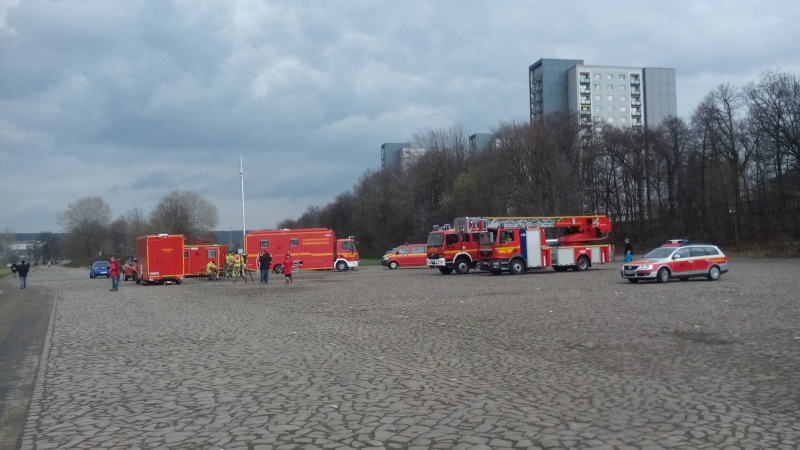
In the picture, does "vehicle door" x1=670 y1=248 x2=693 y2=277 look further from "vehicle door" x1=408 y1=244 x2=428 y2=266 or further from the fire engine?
"vehicle door" x1=408 y1=244 x2=428 y2=266

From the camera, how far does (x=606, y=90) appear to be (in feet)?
367

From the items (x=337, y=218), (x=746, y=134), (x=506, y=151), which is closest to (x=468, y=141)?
(x=506, y=151)

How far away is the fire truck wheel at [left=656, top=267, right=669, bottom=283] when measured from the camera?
2733 centimetres

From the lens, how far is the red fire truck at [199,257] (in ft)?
150

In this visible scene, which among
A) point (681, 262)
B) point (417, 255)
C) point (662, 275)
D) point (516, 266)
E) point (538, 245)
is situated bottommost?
point (662, 275)

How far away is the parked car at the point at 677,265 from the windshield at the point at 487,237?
11.7 metres

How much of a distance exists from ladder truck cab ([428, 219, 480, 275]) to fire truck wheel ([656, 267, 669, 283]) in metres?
14.1

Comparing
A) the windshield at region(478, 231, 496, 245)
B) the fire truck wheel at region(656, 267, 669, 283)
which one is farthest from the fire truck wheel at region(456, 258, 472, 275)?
the fire truck wheel at region(656, 267, 669, 283)

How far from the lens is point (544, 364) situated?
417 inches

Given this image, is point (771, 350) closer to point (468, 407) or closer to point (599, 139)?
point (468, 407)

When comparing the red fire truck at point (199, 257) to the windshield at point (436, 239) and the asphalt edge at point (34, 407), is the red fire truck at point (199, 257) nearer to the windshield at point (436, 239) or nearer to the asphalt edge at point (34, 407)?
the windshield at point (436, 239)

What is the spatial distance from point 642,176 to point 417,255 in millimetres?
28571

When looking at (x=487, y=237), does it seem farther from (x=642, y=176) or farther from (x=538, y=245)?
(x=642, y=176)

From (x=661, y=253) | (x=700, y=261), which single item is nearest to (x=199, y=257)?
(x=661, y=253)
